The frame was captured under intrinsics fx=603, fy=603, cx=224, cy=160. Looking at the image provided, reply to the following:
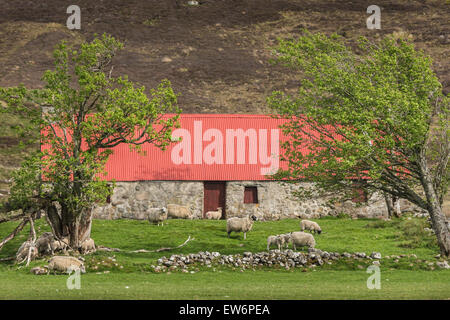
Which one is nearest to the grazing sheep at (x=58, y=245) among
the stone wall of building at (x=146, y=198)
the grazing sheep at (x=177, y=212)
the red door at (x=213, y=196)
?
the grazing sheep at (x=177, y=212)

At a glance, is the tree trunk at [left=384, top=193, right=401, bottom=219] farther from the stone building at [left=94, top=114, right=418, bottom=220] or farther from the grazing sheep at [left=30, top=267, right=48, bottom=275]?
the grazing sheep at [left=30, top=267, right=48, bottom=275]

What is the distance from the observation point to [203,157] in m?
50.6

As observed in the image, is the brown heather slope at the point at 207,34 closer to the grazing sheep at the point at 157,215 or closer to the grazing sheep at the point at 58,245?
the grazing sheep at the point at 157,215

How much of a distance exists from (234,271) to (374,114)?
10101mm

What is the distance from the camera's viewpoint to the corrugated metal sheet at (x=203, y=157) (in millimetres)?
49475

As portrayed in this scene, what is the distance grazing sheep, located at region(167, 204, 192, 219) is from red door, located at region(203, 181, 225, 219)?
288 centimetres

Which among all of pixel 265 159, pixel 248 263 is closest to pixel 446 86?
pixel 265 159

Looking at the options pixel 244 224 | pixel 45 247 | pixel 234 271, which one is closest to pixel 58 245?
pixel 45 247

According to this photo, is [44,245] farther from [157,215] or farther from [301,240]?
[301,240]

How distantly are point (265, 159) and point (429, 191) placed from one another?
21825mm

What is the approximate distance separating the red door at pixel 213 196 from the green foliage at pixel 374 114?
19029mm

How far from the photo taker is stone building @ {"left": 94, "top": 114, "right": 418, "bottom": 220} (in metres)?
49.0

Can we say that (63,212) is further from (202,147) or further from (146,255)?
(202,147)

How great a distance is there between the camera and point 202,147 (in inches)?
2009
